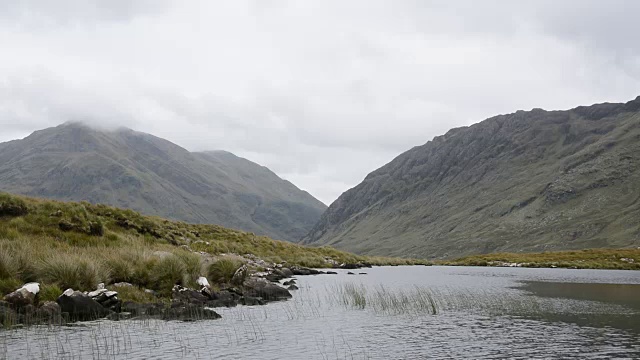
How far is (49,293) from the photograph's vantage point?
25.6 m

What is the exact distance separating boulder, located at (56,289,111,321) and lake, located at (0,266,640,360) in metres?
1.29

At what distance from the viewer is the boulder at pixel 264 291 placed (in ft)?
124

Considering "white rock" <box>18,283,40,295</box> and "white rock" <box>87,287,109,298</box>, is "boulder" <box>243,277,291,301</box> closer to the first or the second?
"white rock" <box>87,287,109,298</box>

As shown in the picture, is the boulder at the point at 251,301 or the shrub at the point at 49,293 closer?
the shrub at the point at 49,293

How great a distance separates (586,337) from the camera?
2442cm

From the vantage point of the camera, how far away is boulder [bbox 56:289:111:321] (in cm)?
2448

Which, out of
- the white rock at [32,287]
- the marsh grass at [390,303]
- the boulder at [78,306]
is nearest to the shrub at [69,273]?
the white rock at [32,287]

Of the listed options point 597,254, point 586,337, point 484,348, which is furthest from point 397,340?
point 597,254

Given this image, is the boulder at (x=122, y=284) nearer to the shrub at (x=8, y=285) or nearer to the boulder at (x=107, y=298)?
the boulder at (x=107, y=298)

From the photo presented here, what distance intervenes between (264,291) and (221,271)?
497 centimetres

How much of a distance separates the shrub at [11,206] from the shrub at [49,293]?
54.7 ft

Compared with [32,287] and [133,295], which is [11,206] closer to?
[133,295]

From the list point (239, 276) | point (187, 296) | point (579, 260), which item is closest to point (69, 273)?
point (187, 296)

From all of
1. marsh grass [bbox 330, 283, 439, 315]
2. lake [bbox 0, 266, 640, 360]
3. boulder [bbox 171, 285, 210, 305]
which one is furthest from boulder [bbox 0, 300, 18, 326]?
marsh grass [bbox 330, 283, 439, 315]
